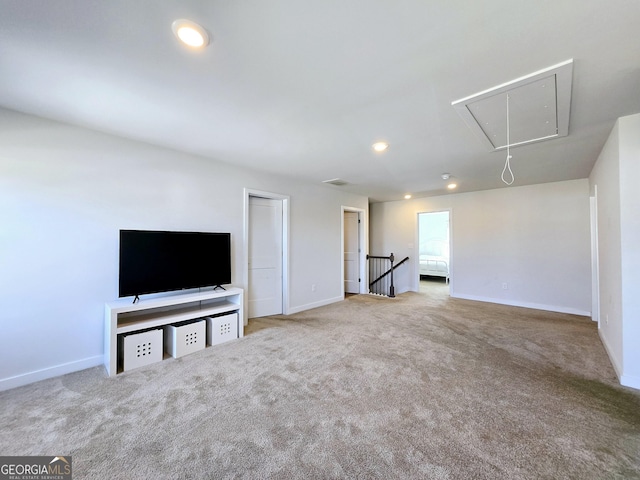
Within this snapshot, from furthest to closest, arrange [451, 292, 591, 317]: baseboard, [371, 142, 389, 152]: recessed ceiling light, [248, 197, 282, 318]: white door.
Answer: [451, 292, 591, 317]: baseboard → [248, 197, 282, 318]: white door → [371, 142, 389, 152]: recessed ceiling light

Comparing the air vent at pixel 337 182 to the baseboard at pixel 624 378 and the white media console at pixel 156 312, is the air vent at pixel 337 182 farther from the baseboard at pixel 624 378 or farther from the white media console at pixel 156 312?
the baseboard at pixel 624 378

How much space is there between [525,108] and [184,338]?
3.90 m

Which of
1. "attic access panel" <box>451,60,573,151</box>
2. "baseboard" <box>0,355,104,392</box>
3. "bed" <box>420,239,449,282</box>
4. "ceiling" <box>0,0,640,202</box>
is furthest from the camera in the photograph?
"bed" <box>420,239,449,282</box>

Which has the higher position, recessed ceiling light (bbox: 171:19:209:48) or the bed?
recessed ceiling light (bbox: 171:19:209:48)

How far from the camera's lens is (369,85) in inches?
70.4

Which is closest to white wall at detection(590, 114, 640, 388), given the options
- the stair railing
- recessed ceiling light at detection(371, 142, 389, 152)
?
recessed ceiling light at detection(371, 142, 389, 152)

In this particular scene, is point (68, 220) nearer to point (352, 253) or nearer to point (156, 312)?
point (156, 312)

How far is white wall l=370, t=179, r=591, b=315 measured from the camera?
14.7 feet

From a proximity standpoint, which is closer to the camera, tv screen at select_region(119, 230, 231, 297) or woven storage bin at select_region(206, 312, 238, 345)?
tv screen at select_region(119, 230, 231, 297)

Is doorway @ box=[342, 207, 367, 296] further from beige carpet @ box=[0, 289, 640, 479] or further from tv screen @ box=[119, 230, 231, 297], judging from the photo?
tv screen @ box=[119, 230, 231, 297]

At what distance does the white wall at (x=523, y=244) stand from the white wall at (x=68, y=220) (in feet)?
17.7
